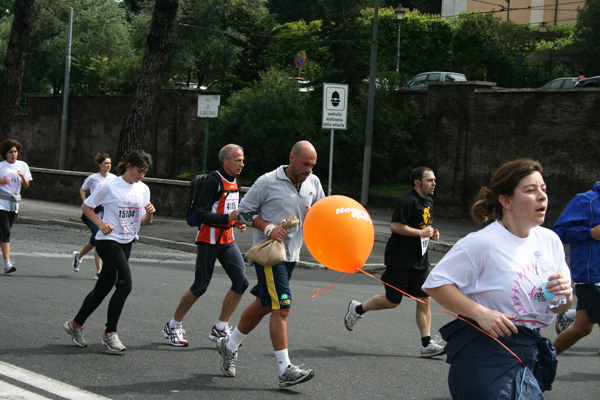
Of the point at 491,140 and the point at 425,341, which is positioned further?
the point at 491,140

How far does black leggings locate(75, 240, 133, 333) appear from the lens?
6656 mm

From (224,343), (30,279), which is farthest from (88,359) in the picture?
(30,279)

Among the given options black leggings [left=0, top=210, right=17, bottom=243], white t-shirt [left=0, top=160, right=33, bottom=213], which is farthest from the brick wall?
black leggings [left=0, top=210, right=17, bottom=243]

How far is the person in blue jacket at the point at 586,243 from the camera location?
6172 millimetres

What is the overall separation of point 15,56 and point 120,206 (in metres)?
17.9

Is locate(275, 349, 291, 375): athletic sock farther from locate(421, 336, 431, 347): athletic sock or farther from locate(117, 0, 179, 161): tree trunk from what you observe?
locate(117, 0, 179, 161): tree trunk

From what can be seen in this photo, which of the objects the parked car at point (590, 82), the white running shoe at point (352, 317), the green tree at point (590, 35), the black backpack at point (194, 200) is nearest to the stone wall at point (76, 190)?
the white running shoe at point (352, 317)

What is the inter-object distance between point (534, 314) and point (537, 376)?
321mm

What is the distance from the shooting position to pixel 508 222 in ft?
11.5

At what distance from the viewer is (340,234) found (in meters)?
5.38

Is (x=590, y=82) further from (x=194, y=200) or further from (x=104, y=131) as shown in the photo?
(x=104, y=131)

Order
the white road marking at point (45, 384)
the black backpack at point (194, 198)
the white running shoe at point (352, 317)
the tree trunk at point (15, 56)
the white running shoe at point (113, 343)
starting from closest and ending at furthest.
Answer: the white road marking at point (45, 384), the white running shoe at point (113, 343), the black backpack at point (194, 198), the white running shoe at point (352, 317), the tree trunk at point (15, 56)

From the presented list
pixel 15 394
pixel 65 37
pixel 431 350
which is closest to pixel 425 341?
pixel 431 350

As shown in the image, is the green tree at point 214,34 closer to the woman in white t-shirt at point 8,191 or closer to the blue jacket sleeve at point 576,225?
the woman in white t-shirt at point 8,191
